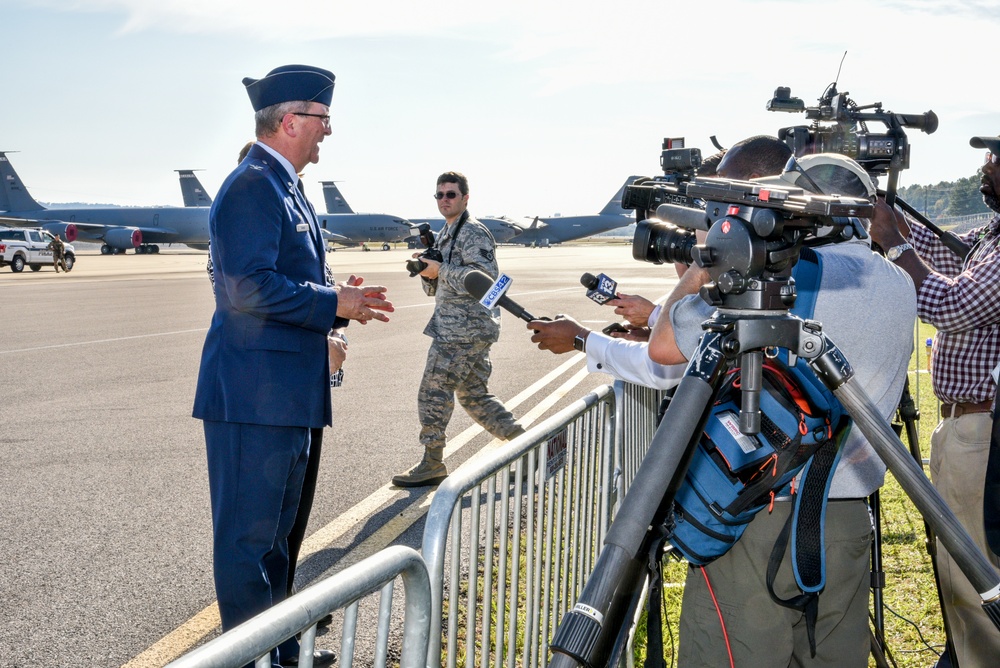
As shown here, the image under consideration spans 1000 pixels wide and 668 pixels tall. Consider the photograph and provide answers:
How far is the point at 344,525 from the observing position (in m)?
5.36

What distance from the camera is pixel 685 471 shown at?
1.95 m

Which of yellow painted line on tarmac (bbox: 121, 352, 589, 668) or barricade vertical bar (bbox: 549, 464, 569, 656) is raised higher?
barricade vertical bar (bbox: 549, 464, 569, 656)

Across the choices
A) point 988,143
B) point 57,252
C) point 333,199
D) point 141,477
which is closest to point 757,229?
point 988,143

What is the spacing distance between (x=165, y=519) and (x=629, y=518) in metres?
4.33

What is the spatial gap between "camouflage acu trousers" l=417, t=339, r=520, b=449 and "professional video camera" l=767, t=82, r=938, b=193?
10.0 ft

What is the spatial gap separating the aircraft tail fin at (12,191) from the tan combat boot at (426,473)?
73225 mm

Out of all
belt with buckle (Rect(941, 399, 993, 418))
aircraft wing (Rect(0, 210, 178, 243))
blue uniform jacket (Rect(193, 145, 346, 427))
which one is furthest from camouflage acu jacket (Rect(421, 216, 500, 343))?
aircraft wing (Rect(0, 210, 178, 243))

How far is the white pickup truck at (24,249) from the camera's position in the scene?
37.7m

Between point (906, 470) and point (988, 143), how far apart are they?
1750 millimetres

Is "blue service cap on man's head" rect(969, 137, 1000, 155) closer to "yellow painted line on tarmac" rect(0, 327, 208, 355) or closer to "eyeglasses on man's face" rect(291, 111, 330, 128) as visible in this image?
"eyeglasses on man's face" rect(291, 111, 330, 128)

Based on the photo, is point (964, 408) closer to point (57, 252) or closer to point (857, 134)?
point (857, 134)

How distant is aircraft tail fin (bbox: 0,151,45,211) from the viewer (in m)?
69.1

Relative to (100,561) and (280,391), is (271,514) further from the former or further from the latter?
(100,561)

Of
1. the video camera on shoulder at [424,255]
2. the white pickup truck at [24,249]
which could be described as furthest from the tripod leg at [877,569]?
the white pickup truck at [24,249]
